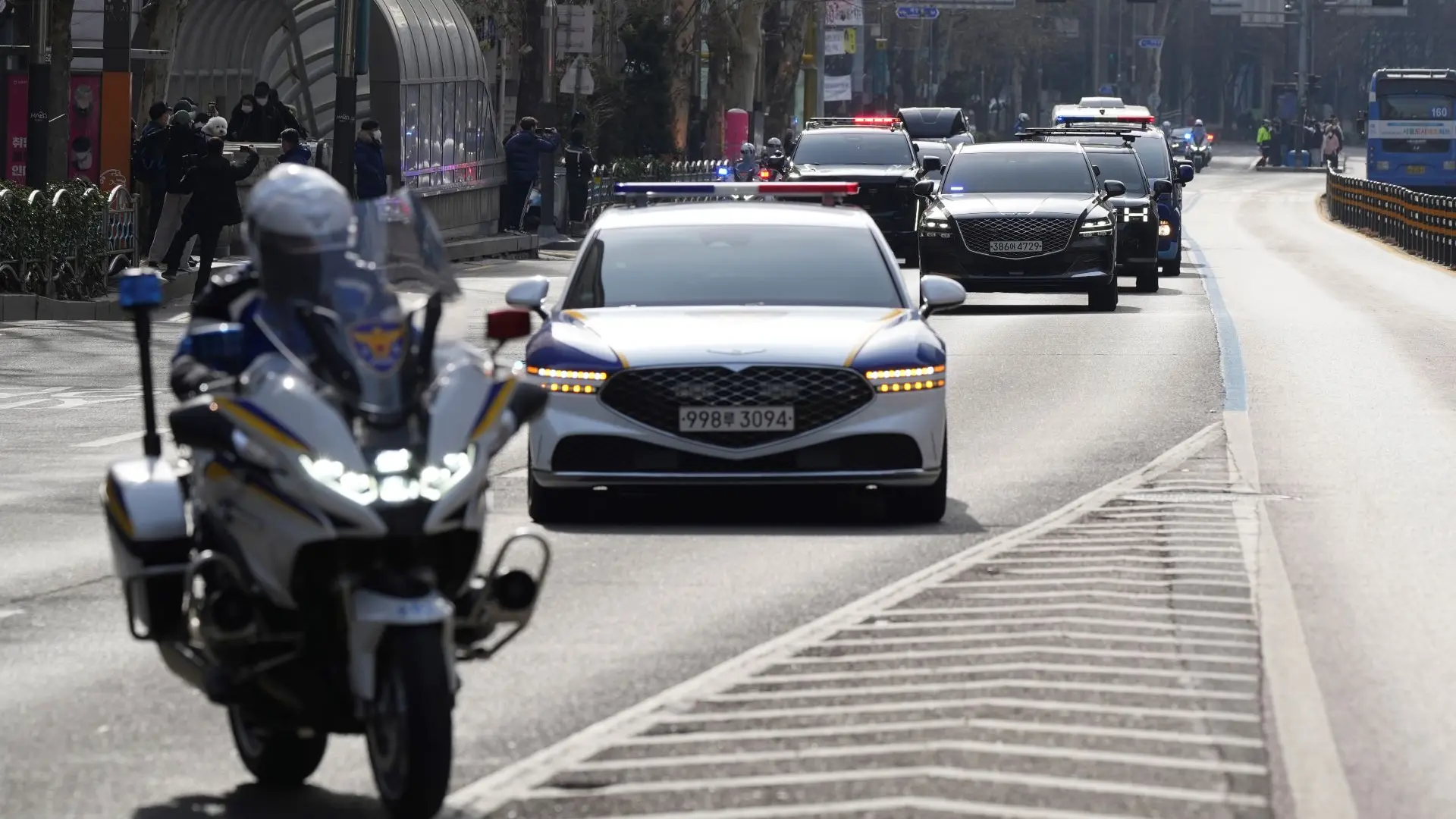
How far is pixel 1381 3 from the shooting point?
87.2 metres

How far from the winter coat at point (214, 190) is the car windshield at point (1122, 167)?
10319 mm

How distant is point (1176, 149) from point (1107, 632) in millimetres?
94544

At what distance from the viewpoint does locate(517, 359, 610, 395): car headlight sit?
11508 millimetres

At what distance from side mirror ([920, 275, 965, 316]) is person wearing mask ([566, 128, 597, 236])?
31286 millimetres

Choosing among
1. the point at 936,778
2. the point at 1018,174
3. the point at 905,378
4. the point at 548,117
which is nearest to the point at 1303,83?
the point at 548,117

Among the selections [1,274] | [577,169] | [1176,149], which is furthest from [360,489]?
[1176,149]

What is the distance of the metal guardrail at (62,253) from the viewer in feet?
81.4

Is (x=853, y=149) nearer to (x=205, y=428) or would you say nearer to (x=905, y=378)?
(x=905, y=378)

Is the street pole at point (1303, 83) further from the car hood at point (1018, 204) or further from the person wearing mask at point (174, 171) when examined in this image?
the person wearing mask at point (174, 171)

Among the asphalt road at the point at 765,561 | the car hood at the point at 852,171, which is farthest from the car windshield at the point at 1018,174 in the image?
the car hood at the point at 852,171

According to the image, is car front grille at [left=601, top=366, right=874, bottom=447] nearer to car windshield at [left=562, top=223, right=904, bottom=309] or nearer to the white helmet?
car windshield at [left=562, top=223, right=904, bottom=309]

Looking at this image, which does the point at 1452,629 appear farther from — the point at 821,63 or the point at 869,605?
the point at 821,63

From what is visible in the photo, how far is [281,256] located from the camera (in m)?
6.15

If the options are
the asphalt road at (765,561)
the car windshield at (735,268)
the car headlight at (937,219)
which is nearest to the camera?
the asphalt road at (765,561)
